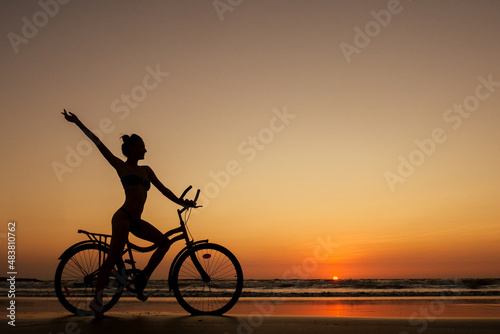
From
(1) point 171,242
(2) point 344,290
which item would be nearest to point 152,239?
(1) point 171,242

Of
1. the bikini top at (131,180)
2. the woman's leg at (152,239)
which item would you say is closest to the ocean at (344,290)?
the woman's leg at (152,239)

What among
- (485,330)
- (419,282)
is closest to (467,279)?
(419,282)

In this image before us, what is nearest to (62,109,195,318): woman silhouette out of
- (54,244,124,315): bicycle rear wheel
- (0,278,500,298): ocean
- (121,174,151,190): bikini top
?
(121,174,151,190): bikini top

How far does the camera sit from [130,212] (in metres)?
5.49

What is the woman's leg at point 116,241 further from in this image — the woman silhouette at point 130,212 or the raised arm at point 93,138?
the raised arm at point 93,138

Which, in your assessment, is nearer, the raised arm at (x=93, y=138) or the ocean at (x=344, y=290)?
the raised arm at (x=93, y=138)

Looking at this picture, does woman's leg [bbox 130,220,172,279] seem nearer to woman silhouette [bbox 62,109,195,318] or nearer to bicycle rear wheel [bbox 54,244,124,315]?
woman silhouette [bbox 62,109,195,318]

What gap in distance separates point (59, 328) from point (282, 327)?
2.39 metres

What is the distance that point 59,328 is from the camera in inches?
187

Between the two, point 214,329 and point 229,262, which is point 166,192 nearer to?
point 229,262

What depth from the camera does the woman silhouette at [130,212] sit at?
211 inches

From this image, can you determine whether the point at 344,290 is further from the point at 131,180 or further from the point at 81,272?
the point at 131,180

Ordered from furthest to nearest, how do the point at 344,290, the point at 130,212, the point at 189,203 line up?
the point at 344,290
the point at 189,203
the point at 130,212

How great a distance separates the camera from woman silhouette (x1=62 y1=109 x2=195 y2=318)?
17.6 ft
